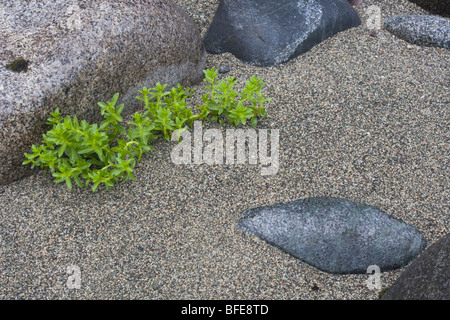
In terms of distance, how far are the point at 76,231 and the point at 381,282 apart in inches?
66.3

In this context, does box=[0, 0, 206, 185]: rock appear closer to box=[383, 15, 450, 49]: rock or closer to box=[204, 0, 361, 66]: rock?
box=[204, 0, 361, 66]: rock

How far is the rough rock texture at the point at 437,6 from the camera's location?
15.2 ft

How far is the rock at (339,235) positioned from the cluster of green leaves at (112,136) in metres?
0.77

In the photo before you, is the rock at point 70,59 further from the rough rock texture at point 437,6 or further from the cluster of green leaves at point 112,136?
the rough rock texture at point 437,6

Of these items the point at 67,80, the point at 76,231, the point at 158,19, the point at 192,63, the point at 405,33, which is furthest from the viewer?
the point at 405,33

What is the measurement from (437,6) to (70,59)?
355 cm

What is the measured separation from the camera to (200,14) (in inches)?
175

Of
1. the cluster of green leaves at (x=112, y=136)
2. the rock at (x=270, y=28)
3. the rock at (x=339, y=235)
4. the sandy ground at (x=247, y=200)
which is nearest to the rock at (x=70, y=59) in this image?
the cluster of green leaves at (x=112, y=136)

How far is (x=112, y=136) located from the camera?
3.08 metres

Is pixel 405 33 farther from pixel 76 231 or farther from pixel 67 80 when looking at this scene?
pixel 76 231

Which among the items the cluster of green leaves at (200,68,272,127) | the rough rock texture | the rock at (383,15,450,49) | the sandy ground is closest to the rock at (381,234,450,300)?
the sandy ground

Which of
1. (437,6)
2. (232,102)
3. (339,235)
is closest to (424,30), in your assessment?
(437,6)

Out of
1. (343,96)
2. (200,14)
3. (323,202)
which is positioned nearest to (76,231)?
(323,202)

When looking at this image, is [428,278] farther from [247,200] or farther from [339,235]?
[247,200]
